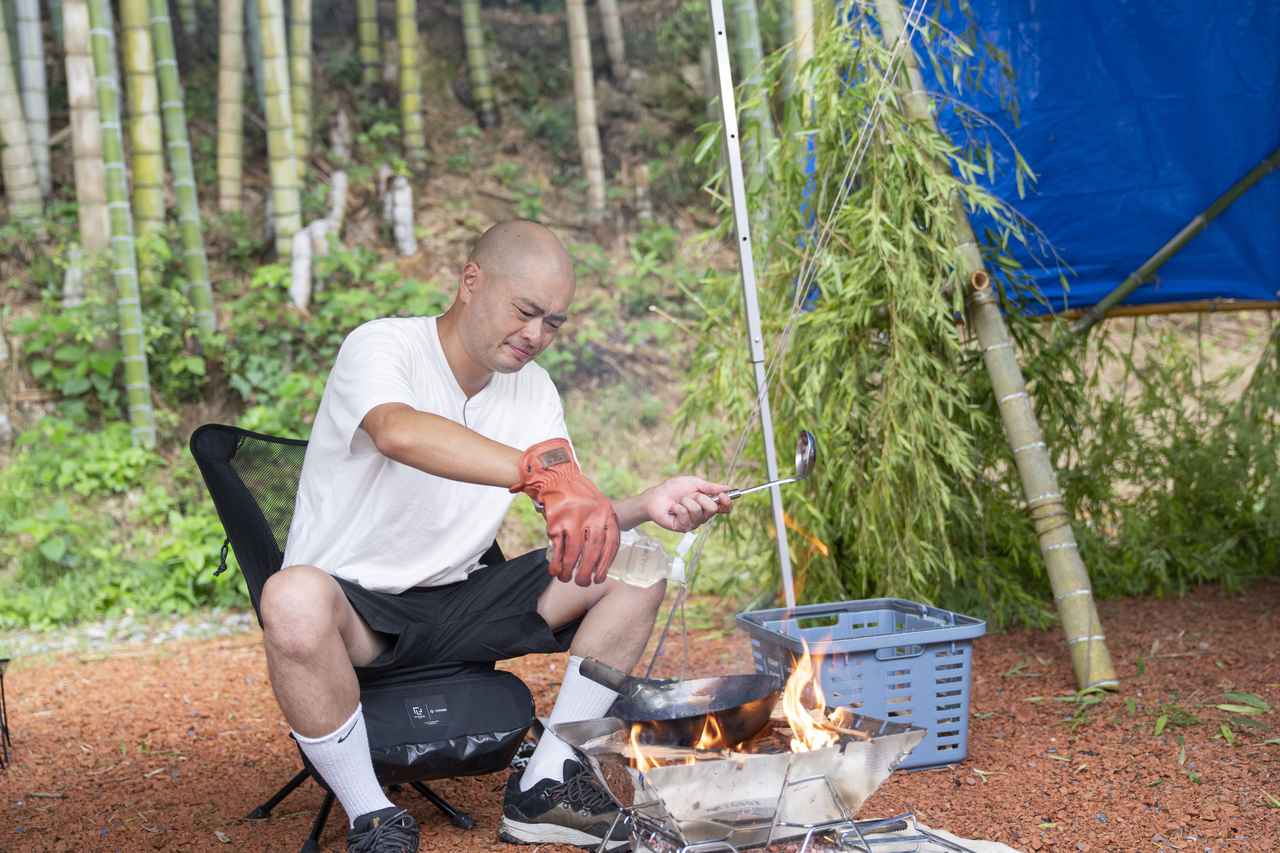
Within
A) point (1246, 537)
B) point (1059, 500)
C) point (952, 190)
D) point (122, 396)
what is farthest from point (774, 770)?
point (122, 396)

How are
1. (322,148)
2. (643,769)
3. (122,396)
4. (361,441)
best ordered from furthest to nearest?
(322,148)
(122,396)
(361,441)
(643,769)

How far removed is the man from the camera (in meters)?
1.79

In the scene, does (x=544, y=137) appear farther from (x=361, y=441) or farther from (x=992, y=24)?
(x=361, y=441)

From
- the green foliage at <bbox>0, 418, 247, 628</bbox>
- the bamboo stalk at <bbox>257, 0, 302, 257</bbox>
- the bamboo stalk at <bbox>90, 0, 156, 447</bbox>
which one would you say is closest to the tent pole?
the green foliage at <bbox>0, 418, 247, 628</bbox>

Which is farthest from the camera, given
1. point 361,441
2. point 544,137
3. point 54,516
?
point 544,137

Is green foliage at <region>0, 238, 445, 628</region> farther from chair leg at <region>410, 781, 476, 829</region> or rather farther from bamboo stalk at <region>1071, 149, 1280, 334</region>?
bamboo stalk at <region>1071, 149, 1280, 334</region>

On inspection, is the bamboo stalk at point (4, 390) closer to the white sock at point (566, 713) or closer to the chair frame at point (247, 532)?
the chair frame at point (247, 532)

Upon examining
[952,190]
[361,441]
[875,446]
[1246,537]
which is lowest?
[1246,537]

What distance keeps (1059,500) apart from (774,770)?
1.42 meters

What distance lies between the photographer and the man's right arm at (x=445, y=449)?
5.68 ft

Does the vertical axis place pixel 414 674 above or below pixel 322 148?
below

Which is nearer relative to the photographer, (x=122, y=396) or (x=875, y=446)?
(x=875, y=446)

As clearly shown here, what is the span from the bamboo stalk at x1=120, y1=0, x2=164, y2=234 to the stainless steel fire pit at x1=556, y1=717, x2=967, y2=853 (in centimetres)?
451

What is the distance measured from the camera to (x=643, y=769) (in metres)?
1.56
